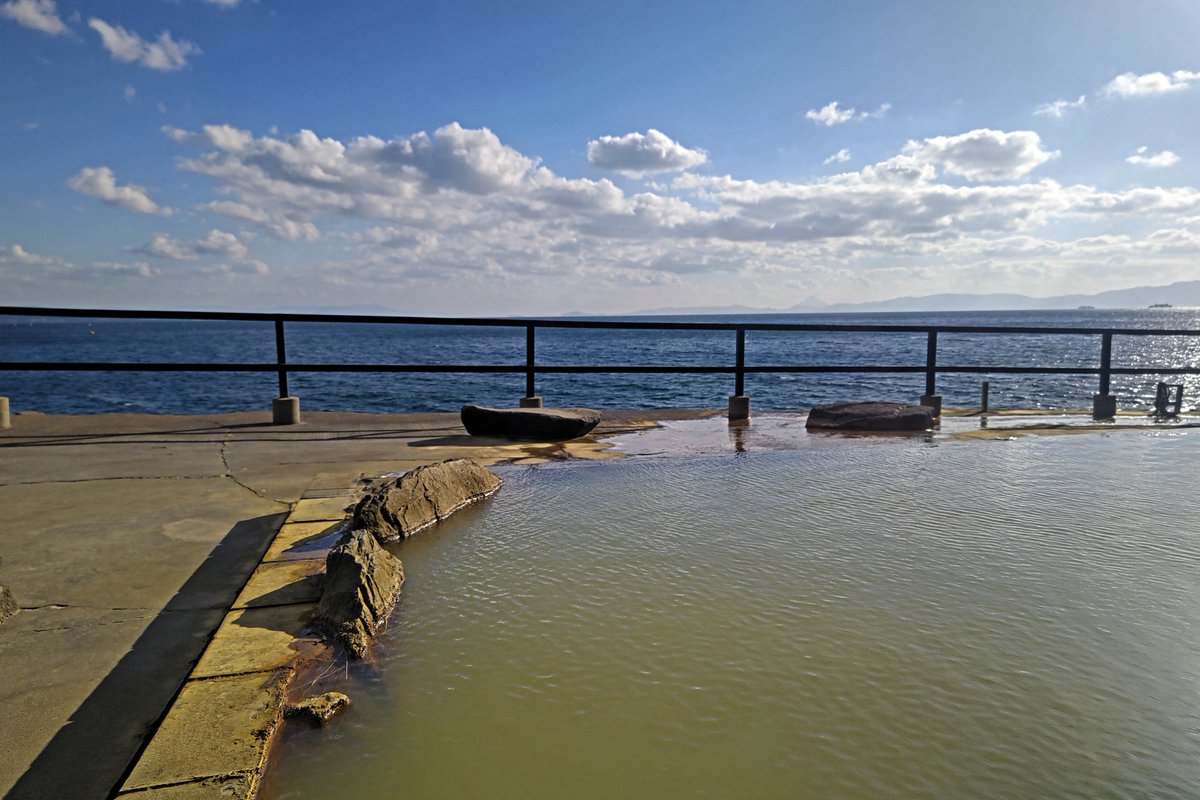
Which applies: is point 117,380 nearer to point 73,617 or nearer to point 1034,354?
point 73,617

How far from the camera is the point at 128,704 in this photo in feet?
6.61

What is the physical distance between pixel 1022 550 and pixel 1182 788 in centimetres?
172

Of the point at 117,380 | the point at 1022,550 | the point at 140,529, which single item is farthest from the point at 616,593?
the point at 117,380

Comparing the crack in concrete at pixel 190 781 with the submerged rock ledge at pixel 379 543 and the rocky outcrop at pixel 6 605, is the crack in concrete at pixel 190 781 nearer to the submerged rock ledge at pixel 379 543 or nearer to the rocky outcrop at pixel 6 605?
the submerged rock ledge at pixel 379 543

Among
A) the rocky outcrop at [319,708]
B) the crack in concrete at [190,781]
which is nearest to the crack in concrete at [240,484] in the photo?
the rocky outcrop at [319,708]

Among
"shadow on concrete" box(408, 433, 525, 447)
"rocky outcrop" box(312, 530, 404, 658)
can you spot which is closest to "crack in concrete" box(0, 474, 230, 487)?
"shadow on concrete" box(408, 433, 525, 447)

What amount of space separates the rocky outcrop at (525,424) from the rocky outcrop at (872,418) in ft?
8.62

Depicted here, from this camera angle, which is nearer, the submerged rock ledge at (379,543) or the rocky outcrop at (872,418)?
the submerged rock ledge at (379,543)

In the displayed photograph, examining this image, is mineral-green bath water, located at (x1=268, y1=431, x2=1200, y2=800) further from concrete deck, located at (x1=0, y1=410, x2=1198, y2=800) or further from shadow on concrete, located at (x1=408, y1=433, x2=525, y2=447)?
shadow on concrete, located at (x1=408, y1=433, x2=525, y2=447)

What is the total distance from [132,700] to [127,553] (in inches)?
57.9

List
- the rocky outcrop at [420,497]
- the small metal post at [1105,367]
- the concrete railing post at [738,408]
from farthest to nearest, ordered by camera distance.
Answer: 1. the small metal post at [1105,367]
2. the concrete railing post at [738,408]
3. the rocky outcrop at [420,497]

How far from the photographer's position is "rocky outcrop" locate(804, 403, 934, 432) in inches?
286

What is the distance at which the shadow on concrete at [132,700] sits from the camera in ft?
5.54

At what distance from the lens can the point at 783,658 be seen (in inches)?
89.0
